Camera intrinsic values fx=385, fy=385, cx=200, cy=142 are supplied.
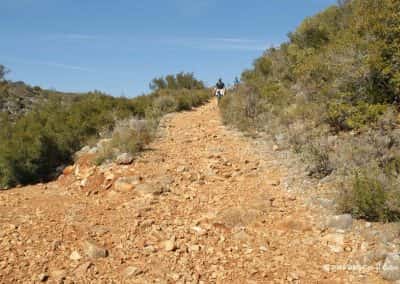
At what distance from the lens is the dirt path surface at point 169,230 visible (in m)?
4.32

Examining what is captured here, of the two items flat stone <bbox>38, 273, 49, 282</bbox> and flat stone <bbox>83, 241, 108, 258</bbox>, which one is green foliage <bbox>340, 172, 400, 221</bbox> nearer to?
flat stone <bbox>83, 241, 108, 258</bbox>

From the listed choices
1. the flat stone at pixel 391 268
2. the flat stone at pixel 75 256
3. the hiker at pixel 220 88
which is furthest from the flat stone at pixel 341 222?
the hiker at pixel 220 88

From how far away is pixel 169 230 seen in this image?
5.36 meters

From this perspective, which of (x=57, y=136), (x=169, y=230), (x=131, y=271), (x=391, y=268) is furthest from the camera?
(x=57, y=136)

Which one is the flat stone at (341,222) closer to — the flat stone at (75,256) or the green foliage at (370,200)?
the green foliage at (370,200)

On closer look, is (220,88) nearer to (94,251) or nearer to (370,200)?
(370,200)

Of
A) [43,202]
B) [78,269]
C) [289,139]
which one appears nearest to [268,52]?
[289,139]

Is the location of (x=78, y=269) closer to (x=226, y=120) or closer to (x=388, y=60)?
(x=388, y=60)

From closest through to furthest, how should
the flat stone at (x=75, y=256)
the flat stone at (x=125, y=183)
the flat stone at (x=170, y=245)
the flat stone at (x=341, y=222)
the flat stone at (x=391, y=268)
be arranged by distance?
the flat stone at (x=391, y=268) < the flat stone at (x=75, y=256) < the flat stone at (x=170, y=245) < the flat stone at (x=341, y=222) < the flat stone at (x=125, y=183)

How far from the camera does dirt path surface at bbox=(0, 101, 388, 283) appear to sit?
4.32m

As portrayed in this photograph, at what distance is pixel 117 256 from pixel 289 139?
552cm

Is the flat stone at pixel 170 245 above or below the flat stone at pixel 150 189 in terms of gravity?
below

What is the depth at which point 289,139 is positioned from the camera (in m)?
8.99

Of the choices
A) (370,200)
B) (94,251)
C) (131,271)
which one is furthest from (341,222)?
(94,251)
